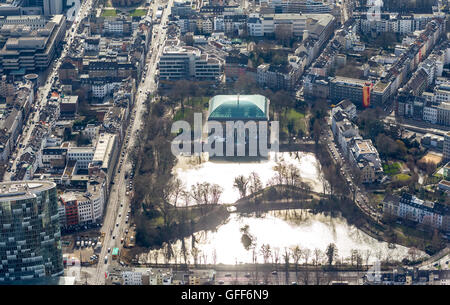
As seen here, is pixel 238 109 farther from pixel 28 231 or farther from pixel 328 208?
pixel 28 231

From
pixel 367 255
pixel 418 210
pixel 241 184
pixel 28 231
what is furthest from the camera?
pixel 241 184

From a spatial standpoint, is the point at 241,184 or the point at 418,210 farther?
the point at 241,184

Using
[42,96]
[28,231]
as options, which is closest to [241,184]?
[28,231]

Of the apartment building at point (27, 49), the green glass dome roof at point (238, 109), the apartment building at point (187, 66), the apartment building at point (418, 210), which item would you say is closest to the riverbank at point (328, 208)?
the apartment building at point (418, 210)

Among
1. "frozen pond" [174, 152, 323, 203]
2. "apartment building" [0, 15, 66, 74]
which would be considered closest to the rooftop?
"frozen pond" [174, 152, 323, 203]

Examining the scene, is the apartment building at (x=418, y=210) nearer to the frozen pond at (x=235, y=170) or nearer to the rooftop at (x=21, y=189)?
the frozen pond at (x=235, y=170)

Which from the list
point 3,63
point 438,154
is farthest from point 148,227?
point 3,63
